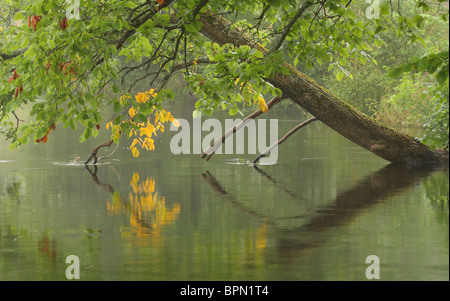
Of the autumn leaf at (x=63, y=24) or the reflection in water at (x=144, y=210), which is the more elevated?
the autumn leaf at (x=63, y=24)

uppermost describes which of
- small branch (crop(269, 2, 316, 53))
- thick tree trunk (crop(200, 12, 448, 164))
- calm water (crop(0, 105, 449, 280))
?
small branch (crop(269, 2, 316, 53))

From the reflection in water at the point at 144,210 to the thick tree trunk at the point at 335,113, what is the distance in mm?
3593

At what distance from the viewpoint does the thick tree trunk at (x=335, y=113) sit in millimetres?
19234

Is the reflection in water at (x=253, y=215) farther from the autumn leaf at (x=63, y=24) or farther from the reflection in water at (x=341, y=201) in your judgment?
the autumn leaf at (x=63, y=24)

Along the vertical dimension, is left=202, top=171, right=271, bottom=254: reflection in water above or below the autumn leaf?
Result: below

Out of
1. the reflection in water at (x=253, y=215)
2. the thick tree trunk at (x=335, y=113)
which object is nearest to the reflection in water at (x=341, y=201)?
the reflection in water at (x=253, y=215)

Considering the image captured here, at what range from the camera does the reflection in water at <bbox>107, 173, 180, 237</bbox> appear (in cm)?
1424

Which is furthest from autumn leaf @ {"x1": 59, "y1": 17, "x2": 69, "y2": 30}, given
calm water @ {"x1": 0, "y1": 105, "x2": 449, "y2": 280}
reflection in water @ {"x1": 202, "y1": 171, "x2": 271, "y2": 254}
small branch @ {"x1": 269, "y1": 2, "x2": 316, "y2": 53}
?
reflection in water @ {"x1": 202, "y1": 171, "x2": 271, "y2": 254}

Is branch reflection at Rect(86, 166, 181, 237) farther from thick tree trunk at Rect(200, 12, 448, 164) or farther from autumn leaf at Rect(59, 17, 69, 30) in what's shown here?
thick tree trunk at Rect(200, 12, 448, 164)

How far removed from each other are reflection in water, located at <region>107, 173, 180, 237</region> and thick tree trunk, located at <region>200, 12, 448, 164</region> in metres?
3.59

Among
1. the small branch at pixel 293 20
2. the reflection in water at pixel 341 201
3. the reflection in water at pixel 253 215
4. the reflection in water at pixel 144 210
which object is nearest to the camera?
the reflection in water at pixel 253 215

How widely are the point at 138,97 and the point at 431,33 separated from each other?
33865 millimetres

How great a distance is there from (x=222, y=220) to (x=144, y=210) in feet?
5.86
